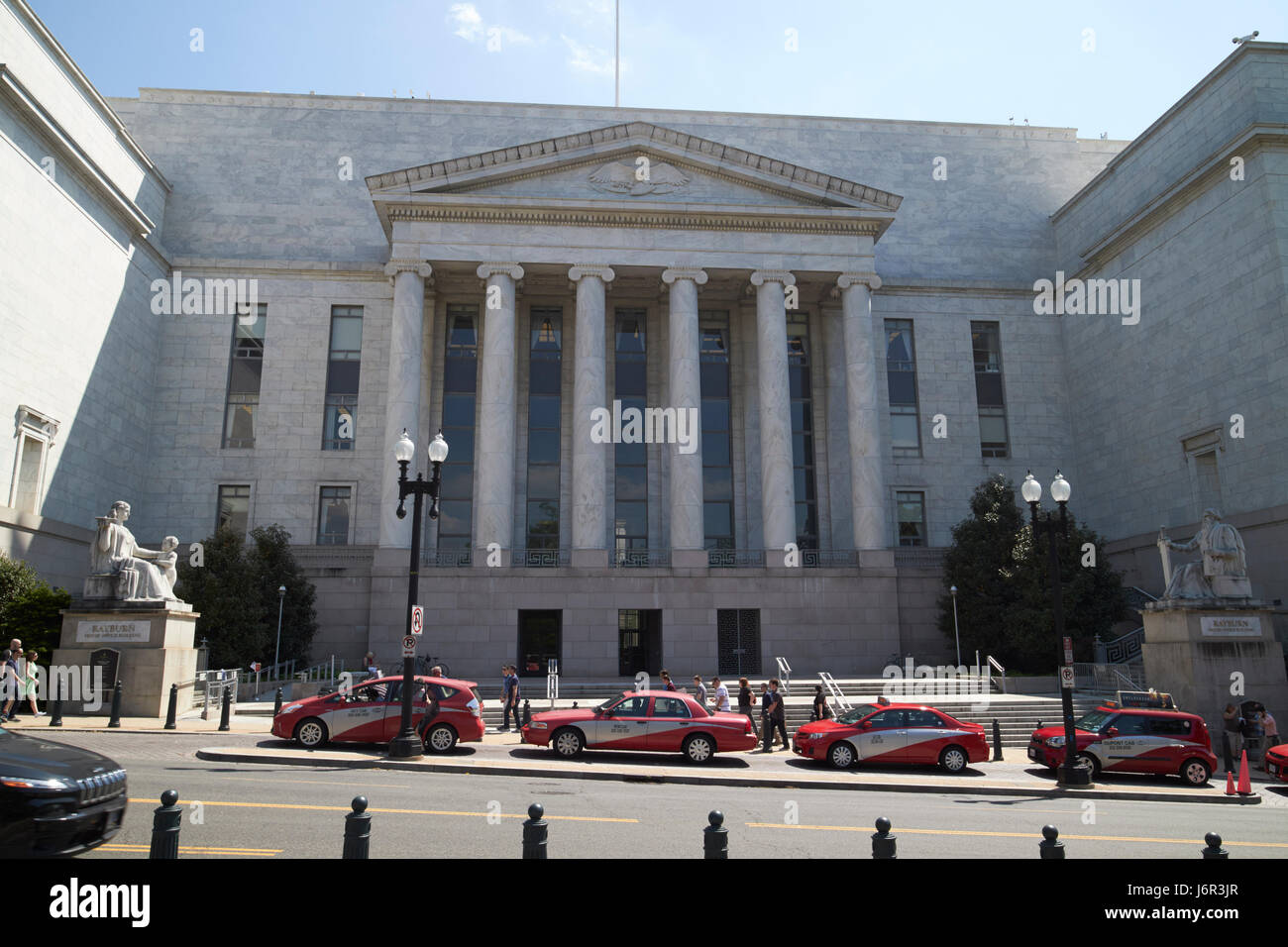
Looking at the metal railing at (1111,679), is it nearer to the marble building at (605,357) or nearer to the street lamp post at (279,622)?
the marble building at (605,357)

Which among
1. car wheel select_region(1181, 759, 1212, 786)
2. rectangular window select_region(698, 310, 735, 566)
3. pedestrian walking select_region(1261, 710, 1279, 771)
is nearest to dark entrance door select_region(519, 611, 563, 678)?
rectangular window select_region(698, 310, 735, 566)

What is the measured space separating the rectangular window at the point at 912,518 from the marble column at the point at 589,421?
15.4m

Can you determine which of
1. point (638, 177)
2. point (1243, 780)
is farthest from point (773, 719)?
point (638, 177)

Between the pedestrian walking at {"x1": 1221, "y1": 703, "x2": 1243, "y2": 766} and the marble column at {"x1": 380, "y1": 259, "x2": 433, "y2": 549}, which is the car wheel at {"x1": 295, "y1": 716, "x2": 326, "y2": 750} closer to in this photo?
the marble column at {"x1": 380, "y1": 259, "x2": 433, "y2": 549}

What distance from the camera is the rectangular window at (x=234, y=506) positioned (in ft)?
129

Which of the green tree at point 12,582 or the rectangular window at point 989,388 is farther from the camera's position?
the rectangular window at point 989,388

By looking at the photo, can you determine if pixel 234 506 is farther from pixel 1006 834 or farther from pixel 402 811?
pixel 1006 834

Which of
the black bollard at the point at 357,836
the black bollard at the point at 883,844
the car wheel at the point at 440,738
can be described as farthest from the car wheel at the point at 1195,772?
the black bollard at the point at 357,836

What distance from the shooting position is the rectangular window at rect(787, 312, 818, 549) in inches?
1606

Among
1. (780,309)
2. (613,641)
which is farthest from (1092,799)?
(780,309)

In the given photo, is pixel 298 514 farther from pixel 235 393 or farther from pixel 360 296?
pixel 360 296

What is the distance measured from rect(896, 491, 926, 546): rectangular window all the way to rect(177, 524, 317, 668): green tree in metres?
26.9

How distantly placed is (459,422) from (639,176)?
13.8 meters

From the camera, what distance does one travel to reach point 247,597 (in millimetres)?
30250
